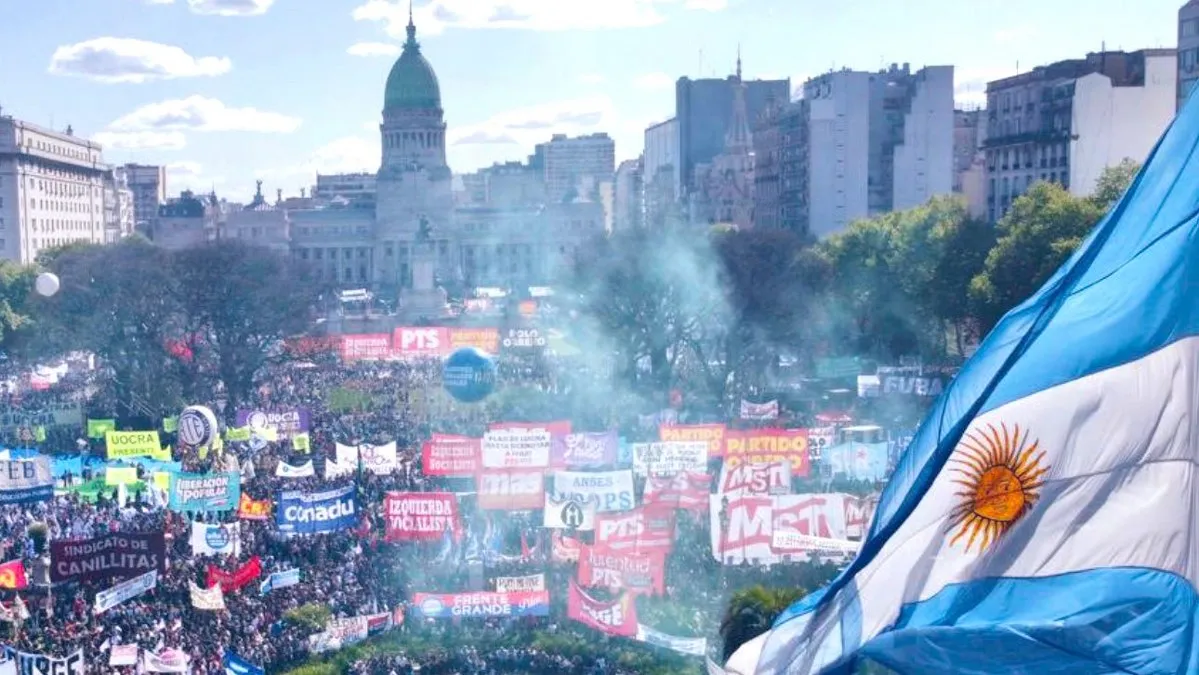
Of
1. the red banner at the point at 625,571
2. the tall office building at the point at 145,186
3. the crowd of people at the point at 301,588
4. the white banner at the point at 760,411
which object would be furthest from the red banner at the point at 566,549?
the tall office building at the point at 145,186

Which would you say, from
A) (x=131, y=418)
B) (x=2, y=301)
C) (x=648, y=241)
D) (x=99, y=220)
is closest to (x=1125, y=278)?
(x=131, y=418)

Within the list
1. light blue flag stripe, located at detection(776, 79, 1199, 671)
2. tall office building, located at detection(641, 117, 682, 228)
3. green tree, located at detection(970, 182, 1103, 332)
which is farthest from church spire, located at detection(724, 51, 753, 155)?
light blue flag stripe, located at detection(776, 79, 1199, 671)

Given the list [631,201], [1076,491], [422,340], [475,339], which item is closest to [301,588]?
[1076,491]

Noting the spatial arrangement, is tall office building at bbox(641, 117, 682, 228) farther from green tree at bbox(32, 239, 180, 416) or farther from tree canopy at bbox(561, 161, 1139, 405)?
green tree at bbox(32, 239, 180, 416)

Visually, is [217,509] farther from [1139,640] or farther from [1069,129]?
[1069,129]

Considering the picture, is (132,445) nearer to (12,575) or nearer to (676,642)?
(12,575)

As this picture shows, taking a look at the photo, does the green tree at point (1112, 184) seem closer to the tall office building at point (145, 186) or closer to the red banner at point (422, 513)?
the red banner at point (422, 513)

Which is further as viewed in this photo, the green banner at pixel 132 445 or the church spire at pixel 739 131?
the church spire at pixel 739 131
